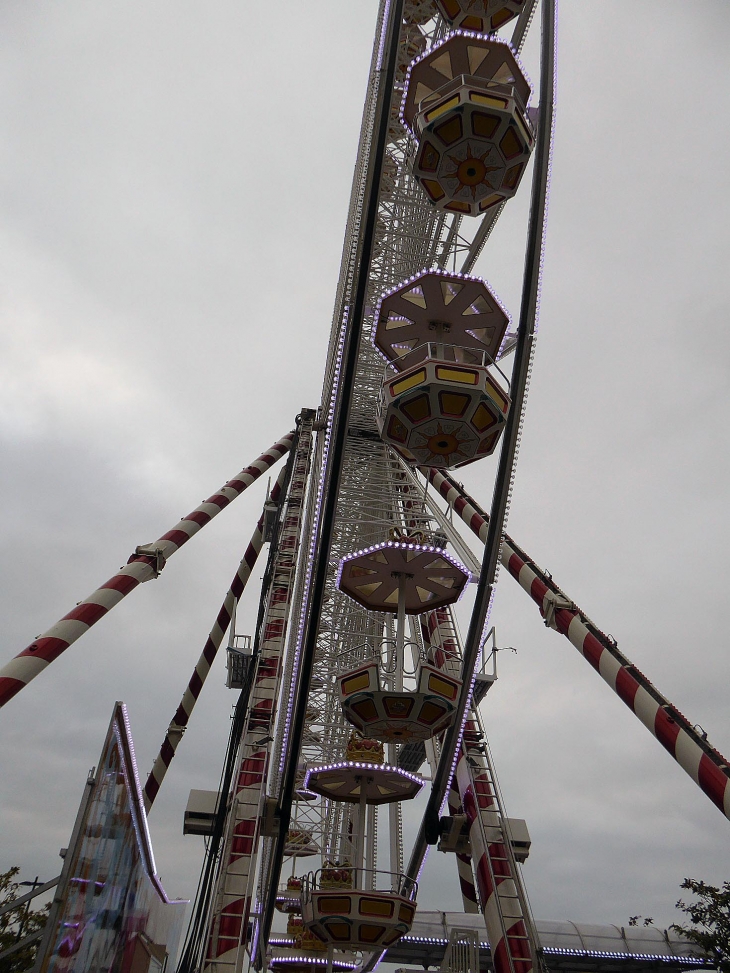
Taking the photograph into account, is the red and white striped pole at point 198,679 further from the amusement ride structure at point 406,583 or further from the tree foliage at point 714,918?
the tree foliage at point 714,918

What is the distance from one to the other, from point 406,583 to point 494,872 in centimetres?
527

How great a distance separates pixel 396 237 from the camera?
1530 cm

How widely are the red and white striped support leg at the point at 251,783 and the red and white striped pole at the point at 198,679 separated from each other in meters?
0.71

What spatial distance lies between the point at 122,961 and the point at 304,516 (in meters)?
12.1

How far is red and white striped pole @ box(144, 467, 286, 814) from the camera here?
14.5 m

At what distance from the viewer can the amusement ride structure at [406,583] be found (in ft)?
30.8

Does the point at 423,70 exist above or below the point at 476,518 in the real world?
above

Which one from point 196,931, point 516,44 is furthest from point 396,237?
point 196,931

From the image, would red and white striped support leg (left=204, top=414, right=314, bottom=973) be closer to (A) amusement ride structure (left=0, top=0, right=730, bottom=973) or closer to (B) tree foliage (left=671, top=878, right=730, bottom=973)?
(A) amusement ride structure (left=0, top=0, right=730, bottom=973)

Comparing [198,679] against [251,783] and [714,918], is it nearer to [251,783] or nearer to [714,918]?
[251,783]

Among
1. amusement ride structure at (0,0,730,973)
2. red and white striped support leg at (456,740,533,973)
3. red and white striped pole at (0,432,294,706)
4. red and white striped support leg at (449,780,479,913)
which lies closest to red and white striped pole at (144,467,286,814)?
amusement ride structure at (0,0,730,973)

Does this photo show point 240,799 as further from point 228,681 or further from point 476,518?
point 476,518

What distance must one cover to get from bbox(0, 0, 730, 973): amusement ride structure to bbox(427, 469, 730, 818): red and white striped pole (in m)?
0.03

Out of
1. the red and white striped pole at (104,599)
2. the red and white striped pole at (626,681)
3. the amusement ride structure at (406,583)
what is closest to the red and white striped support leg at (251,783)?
the amusement ride structure at (406,583)
